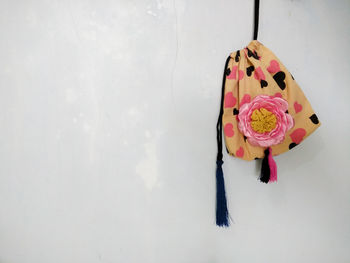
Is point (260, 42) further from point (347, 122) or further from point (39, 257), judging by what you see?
point (39, 257)

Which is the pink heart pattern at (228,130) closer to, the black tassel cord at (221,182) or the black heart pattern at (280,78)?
the black tassel cord at (221,182)

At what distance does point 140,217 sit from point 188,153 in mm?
307

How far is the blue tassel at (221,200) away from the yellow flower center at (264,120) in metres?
0.19

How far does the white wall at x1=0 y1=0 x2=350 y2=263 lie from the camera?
2.95ft

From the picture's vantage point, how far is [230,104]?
90cm

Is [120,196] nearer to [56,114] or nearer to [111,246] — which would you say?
[111,246]

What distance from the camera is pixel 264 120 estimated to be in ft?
2.74

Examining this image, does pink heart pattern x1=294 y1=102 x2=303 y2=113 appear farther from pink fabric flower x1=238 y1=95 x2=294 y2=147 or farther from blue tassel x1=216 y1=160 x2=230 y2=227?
blue tassel x1=216 y1=160 x2=230 y2=227

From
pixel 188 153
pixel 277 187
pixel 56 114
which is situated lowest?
pixel 277 187

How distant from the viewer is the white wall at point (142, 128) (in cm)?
90

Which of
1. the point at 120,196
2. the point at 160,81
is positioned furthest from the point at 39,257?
the point at 160,81

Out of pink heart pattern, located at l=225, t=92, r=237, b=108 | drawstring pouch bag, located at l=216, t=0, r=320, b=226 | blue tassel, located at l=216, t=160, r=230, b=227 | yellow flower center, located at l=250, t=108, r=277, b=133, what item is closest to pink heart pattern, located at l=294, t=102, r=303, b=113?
drawstring pouch bag, located at l=216, t=0, r=320, b=226

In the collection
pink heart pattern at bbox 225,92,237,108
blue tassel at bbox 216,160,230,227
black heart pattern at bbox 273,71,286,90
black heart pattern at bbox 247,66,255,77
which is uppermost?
black heart pattern at bbox 247,66,255,77

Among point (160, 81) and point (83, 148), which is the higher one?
point (160, 81)
